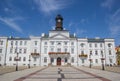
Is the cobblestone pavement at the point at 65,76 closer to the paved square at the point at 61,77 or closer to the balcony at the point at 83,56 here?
the paved square at the point at 61,77

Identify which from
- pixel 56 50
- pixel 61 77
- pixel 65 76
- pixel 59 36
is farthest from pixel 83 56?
pixel 61 77

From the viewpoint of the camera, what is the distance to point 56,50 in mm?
58438

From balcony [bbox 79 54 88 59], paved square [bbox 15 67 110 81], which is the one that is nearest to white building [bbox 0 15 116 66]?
balcony [bbox 79 54 88 59]

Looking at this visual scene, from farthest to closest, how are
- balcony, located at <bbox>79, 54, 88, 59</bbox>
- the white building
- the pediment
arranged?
the pediment < balcony, located at <bbox>79, 54, 88, 59</bbox> < the white building

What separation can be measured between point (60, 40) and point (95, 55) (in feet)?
53.7

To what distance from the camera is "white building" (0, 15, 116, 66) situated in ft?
189

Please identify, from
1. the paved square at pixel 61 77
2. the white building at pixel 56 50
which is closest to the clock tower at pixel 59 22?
the white building at pixel 56 50

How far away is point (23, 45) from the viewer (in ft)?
198

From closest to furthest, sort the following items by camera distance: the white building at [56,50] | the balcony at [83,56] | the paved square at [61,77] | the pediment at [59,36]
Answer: the paved square at [61,77] → the white building at [56,50] → the balcony at [83,56] → the pediment at [59,36]

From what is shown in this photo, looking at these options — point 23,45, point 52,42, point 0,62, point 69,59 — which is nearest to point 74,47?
point 69,59

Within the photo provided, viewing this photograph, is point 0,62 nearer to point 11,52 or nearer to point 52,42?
point 11,52

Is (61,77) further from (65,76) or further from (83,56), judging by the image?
(83,56)

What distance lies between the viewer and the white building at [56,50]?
5753 cm

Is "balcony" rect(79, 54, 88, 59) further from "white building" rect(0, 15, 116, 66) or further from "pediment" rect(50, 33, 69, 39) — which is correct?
"pediment" rect(50, 33, 69, 39)
